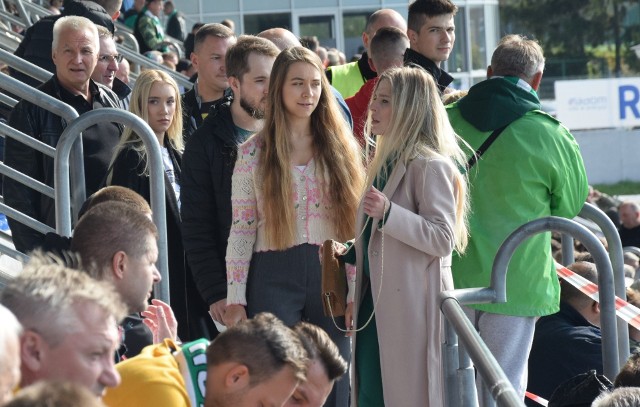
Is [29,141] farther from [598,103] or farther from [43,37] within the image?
[598,103]

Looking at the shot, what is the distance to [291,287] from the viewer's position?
5238mm

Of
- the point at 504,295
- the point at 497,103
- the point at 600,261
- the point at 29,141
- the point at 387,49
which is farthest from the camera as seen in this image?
the point at 387,49

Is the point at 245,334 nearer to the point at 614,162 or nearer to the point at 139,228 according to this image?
the point at 139,228

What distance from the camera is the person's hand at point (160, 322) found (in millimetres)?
4141

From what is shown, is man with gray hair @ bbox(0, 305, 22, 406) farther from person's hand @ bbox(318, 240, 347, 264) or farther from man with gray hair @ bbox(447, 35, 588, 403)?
man with gray hair @ bbox(447, 35, 588, 403)

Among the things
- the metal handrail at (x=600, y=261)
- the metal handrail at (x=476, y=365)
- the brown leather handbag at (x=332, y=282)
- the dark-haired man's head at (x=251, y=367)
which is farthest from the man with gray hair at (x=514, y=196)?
the dark-haired man's head at (x=251, y=367)

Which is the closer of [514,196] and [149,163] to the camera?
[149,163]

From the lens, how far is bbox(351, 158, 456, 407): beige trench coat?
5.00 m

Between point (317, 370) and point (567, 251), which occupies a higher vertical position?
point (317, 370)

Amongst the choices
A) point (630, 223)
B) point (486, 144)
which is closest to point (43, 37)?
point (486, 144)

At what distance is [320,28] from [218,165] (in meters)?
25.4

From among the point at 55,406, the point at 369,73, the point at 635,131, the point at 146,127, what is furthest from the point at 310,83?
the point at 635,131

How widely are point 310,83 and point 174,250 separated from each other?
1.13 metres

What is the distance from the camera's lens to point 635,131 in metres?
33.9
